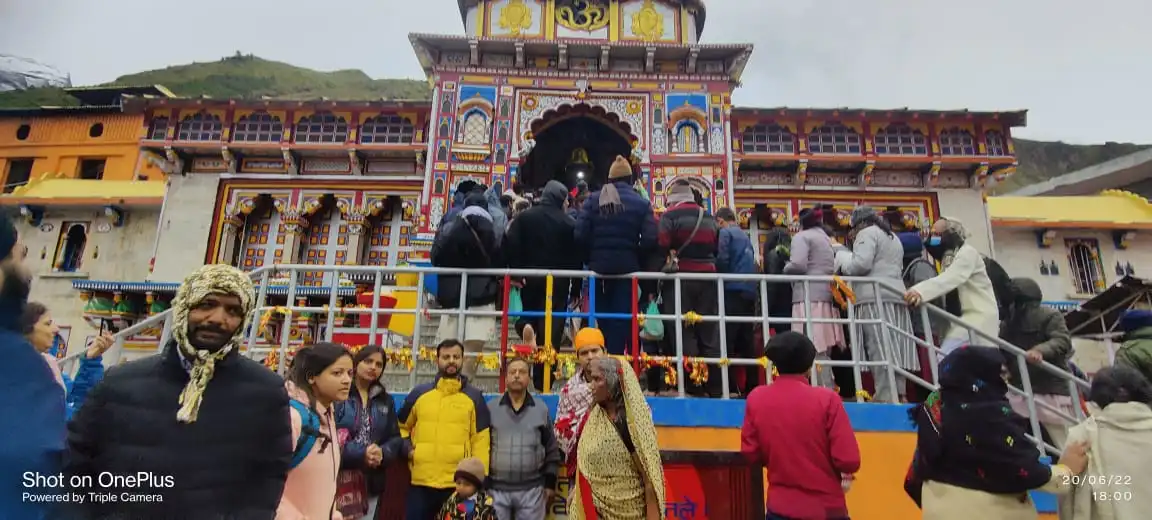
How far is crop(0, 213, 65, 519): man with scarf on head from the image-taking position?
77.0 inches

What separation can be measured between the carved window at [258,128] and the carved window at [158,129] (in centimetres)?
168

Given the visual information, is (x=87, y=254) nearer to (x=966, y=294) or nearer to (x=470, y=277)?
(x=470, y=277)

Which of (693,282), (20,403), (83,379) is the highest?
(693,282)

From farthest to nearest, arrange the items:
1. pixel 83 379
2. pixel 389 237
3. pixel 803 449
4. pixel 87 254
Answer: pixel 87 254 → pixel 389 237 → pixel 83 379 → pixel 803 449

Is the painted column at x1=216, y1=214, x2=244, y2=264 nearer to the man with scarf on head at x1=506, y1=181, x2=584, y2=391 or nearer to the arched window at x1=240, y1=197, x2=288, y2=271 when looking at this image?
the arched window at x1=240, y1=197, x2=288, y2=271

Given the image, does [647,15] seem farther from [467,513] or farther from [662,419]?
[467,513]

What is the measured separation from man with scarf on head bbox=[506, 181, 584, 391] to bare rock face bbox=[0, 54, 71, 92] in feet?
145

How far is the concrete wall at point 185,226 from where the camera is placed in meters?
14.4

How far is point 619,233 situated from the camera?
5.34m

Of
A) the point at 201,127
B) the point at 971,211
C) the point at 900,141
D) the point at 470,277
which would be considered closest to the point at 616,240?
the point at 470,277

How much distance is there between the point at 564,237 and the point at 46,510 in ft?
13.9

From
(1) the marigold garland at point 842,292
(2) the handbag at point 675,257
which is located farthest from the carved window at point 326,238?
(1) the marigold garland at point 842,292

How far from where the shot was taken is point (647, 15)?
14133 millimetres

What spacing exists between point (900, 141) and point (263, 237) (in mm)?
15950
